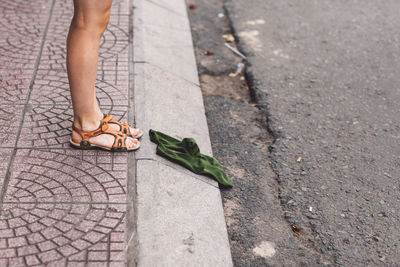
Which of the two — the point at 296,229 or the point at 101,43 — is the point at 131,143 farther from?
the point at 101,43

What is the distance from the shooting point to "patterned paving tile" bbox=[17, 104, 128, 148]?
2928 millimetres

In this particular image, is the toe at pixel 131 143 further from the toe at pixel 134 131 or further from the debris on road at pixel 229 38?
the debris on road at pixel 229 38

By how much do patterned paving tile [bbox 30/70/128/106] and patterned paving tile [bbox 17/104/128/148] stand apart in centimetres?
6

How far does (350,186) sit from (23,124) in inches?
79.9

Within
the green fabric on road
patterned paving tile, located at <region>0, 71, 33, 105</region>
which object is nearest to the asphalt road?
the green fabric on road

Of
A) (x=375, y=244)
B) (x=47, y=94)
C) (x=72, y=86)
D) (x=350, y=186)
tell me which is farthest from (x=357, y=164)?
(x=47, y=94)

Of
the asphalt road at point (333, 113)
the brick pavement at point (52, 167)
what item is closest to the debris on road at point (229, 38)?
the asphalt road at point (333, 113)

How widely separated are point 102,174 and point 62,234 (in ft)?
1.59

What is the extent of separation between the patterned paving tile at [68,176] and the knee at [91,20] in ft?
2.33

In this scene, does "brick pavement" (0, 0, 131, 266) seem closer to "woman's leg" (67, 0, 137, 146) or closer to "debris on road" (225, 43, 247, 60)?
"woman's leg" (67, 0, 137, 146)

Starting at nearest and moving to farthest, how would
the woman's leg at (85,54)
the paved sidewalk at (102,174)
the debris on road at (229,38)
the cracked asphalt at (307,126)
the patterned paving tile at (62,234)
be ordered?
the patterned paving tile at (62,234) → the paved sidewalk at (102,174) → the woman's leg at (85,54) → the cracked asphalt at (307,126) → the debris on road at (229,38)

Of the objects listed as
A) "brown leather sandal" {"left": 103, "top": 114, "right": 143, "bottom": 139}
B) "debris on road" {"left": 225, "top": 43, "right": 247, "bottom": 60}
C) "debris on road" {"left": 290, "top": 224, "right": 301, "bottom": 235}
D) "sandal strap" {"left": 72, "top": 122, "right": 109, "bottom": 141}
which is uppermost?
"sandal strap" {"left": 72, "top": 122, "right": 109, "bottom": 141}

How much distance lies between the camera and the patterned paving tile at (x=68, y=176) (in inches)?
100

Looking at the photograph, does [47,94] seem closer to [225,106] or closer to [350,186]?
[225,106]
